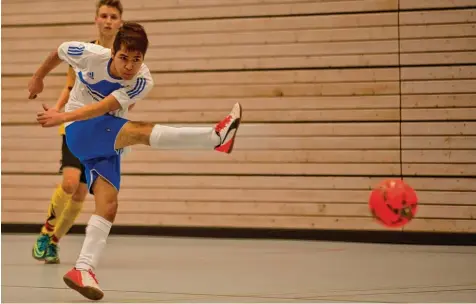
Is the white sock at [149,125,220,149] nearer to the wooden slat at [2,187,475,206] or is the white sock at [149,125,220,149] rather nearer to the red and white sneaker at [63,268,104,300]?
the red and white sneaker at [63,268,104,300]

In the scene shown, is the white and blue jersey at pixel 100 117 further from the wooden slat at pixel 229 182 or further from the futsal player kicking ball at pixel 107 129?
the wooden slat at pixel 229 182

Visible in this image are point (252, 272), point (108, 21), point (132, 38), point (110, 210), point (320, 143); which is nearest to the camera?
point (132, 38)

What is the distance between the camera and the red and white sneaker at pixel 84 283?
3.73m

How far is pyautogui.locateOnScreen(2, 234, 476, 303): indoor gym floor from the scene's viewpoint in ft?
13.1

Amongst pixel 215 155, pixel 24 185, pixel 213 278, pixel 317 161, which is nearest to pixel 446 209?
pixel 317 161

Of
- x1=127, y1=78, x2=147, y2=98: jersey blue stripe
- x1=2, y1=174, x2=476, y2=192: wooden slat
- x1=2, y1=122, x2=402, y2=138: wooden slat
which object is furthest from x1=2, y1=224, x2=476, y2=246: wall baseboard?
x1=127, y1=78, x2=147, y2=98: jersey blue stripe

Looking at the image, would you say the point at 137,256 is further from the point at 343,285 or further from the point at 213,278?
the point at 343,285

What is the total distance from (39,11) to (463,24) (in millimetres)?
4373

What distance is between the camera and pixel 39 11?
26.9 feet

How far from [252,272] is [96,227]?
1.45 meters

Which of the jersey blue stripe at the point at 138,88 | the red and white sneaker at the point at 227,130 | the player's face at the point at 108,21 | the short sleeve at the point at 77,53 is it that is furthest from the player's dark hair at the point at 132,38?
the player's face at the point at 108,21

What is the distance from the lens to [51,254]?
5.51 m

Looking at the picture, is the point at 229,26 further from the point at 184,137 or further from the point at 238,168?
the point at 184,137

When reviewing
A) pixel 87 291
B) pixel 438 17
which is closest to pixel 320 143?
pixel 438 17
